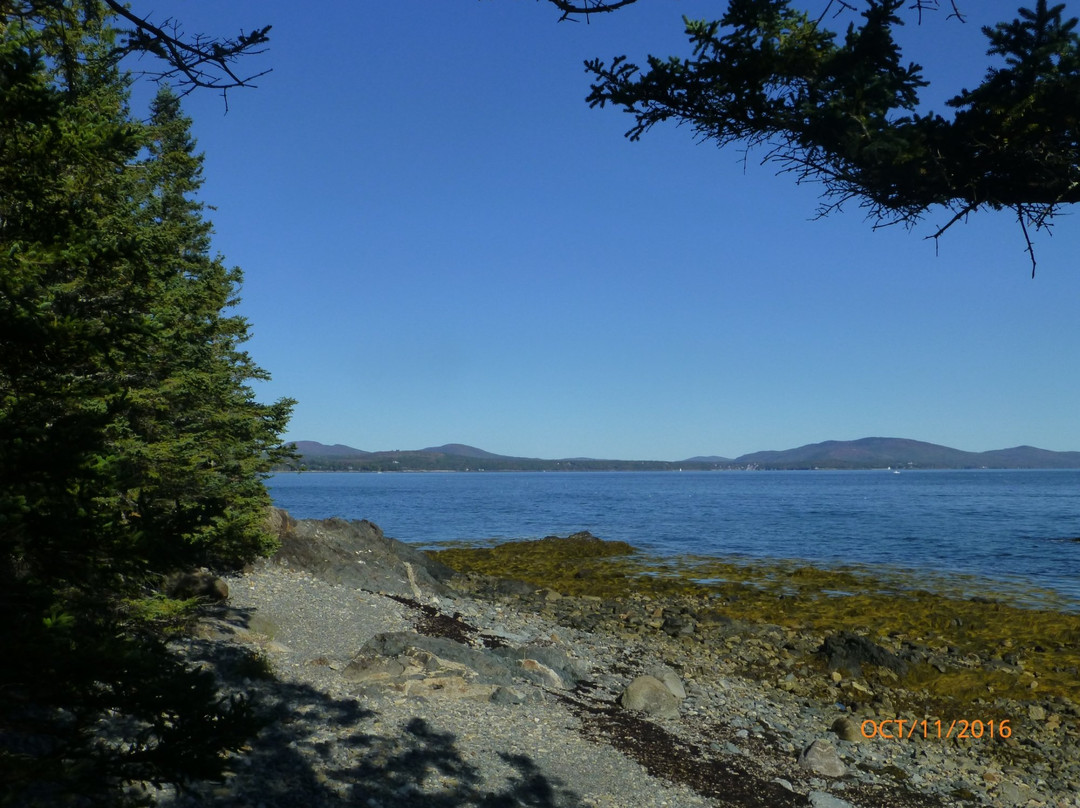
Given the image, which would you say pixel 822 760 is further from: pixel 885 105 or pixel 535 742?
pixel 885 105

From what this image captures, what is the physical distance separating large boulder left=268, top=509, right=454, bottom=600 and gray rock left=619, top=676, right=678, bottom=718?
11.0 meters

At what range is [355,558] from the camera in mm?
24938

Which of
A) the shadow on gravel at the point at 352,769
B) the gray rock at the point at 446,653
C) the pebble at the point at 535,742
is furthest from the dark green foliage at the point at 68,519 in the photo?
the gray rock at the point at 446,653

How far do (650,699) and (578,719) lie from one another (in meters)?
1.89

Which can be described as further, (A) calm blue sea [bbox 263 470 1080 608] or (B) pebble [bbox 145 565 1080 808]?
(A) calm blue sea [bbox 263 470 1080 608]

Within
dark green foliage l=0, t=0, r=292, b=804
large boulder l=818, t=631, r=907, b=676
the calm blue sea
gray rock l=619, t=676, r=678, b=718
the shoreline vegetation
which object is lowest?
the calm blue sea

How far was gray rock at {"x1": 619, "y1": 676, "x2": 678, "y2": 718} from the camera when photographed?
1308cm

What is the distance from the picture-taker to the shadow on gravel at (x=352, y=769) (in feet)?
25.5

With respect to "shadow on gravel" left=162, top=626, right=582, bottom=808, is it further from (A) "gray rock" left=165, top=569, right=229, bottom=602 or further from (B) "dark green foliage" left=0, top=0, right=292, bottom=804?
(A) "gray rock" left=165, top=569, right=229, bottom=602

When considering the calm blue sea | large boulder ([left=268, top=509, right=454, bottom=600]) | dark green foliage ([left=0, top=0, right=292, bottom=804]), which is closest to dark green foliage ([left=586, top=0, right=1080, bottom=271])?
dark green foliage ([left=0, top=0, right=292, bottom=804])

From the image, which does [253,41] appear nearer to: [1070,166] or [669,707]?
[1070,166]

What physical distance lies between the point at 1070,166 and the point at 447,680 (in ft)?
35.1

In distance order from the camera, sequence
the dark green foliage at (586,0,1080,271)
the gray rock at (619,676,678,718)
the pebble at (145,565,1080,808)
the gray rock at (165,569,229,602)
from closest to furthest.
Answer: the dark green foliage at (586,0,1080,271), the pebble at (145,565,1080,808), the gray rock at (619,676,678,718), the gray rock at (165,569,229,602)

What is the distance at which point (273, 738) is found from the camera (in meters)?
9.05
